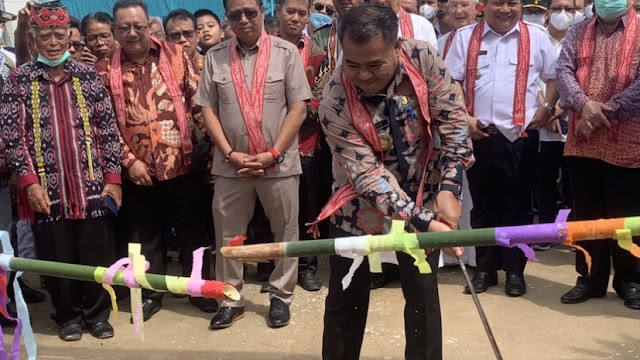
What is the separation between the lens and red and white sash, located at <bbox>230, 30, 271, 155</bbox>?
4.09m

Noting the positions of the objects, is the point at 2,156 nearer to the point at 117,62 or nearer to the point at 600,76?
the point at 117,62

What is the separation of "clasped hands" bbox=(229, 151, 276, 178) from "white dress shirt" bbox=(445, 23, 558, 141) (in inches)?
57.4

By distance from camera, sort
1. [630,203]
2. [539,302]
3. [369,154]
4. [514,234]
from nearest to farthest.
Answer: [514,234] < [369,154] < [630,203] < [539,302]

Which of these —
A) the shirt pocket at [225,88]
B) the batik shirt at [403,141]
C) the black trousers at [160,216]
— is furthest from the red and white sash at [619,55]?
the black trousers at [160,216]

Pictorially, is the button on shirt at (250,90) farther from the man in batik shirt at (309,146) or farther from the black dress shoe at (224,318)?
the black dress shoe at (224,318)

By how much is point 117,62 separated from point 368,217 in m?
2.25

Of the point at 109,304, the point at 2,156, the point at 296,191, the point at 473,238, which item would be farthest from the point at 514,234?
the point at 2,156

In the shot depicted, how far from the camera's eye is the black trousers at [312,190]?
4859 millimetres

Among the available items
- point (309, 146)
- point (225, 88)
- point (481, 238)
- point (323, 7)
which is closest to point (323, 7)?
point (323, 7)

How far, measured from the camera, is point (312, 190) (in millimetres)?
4895

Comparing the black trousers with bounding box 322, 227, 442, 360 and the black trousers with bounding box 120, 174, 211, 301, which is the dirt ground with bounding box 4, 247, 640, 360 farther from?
the black trousers with bounding box 322, 227, 442, 360

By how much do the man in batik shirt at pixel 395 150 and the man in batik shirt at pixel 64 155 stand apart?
5.85 ft

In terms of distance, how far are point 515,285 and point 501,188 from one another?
0.65 m

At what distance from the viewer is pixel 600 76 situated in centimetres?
416
